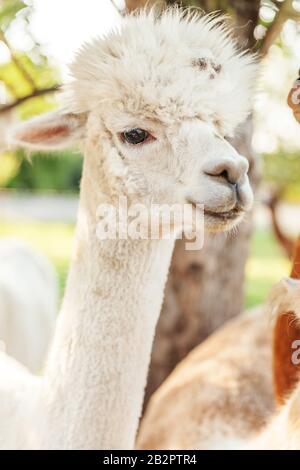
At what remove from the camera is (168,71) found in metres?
1.37

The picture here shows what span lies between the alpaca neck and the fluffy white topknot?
259mm

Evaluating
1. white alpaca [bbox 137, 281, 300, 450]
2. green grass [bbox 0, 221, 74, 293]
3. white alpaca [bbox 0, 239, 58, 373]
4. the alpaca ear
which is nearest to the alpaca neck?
the alpaca ear

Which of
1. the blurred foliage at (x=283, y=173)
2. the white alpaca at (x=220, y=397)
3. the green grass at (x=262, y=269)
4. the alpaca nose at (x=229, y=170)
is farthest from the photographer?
the green grass at (x=262, y=269)

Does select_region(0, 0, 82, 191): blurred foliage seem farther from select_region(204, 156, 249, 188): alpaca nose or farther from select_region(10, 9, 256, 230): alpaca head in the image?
select_region(204, 156, 249, 188): alpaca nose

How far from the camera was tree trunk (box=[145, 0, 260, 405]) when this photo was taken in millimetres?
2834

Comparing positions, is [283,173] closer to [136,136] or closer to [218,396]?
[218,396]

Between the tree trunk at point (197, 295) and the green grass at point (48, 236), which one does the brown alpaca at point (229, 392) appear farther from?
the green grass at point (48, 236)

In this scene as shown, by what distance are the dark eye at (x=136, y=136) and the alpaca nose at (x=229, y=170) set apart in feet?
0.62

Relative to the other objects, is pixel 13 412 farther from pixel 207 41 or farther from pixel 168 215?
pixel 207 41

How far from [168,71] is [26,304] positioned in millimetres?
2693

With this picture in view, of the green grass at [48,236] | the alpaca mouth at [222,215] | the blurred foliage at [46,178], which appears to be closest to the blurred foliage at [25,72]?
the alpaca mouth at [222,215]

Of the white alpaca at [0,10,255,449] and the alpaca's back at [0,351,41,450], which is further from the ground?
the white alpaca at [0,10,255,449]

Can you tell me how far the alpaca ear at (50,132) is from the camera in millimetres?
1556

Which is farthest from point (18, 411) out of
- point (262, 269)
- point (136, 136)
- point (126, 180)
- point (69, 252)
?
point (262, 269)
